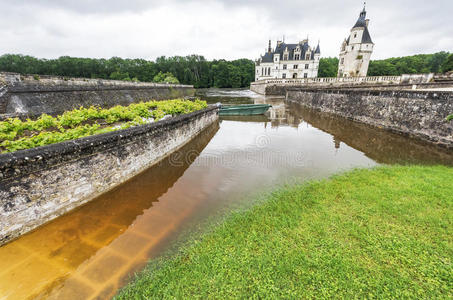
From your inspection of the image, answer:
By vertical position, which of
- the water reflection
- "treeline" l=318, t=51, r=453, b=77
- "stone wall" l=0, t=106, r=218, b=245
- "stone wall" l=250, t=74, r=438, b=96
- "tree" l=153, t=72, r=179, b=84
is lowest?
the water reflection

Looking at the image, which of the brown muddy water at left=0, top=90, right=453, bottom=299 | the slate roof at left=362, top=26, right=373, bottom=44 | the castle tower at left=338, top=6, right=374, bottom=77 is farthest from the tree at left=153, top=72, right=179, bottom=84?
the brown muddy water at left=0, top=90, right=453, bottom=299

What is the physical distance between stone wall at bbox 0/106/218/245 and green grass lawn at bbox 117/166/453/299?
2850 millimetres

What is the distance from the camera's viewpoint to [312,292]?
100 inches

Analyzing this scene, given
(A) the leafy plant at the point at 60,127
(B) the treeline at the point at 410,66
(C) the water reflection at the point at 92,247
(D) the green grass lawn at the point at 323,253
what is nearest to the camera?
(D) the green grass lawn at the point at 323,253

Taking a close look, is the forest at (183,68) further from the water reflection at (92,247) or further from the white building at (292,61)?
the water reflection at (92,247)

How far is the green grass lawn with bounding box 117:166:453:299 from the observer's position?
2.61m

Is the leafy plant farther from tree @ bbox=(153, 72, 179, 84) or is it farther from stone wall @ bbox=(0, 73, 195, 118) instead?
tree @ bbox=(153, 72, 179, 84)

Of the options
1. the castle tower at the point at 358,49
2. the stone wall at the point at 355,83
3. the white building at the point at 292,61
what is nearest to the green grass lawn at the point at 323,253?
the stone wall at the point at 355,83

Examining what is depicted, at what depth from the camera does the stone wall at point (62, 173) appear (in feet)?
11.2

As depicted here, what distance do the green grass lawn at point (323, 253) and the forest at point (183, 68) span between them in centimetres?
6200

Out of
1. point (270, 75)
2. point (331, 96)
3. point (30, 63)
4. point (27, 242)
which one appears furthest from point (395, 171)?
point (30, 63)

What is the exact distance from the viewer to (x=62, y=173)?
13.5 feet

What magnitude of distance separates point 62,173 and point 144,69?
325 feet

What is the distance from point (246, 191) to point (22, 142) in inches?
225
